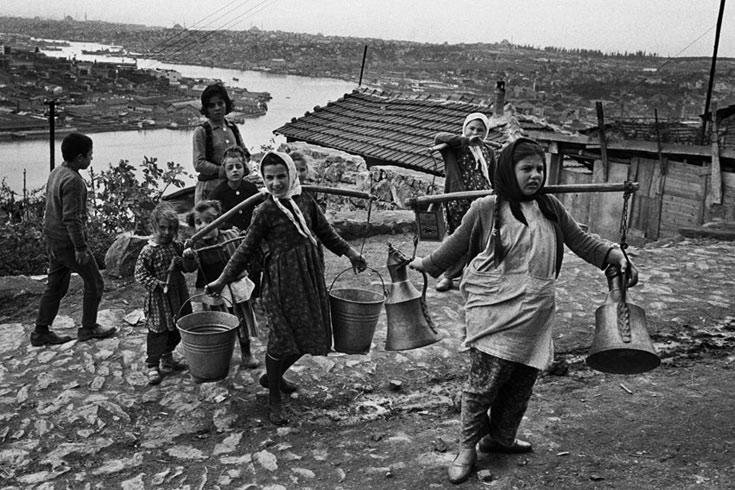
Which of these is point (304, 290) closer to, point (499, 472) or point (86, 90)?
point (499, 472)

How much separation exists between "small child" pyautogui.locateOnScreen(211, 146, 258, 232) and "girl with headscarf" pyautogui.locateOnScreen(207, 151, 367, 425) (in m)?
1.29

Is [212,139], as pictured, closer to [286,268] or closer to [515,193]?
[286,268]

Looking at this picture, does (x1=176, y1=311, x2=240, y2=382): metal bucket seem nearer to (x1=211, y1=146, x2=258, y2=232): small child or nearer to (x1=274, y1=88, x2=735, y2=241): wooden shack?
(x1=211, y1=146, x2=258, y2=232): small child

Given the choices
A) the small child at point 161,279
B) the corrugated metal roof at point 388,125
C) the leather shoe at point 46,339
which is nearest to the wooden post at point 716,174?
the corrugated metal roof at point 388,125

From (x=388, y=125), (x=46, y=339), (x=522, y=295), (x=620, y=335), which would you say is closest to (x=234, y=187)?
(x=46, y=339)

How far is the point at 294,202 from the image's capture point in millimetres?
4543

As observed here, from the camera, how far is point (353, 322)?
4578 millimetres

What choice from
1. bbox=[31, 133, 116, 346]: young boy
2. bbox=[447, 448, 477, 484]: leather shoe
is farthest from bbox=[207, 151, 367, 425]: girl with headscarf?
bbox=[31, 133, 116, 346]: young boy

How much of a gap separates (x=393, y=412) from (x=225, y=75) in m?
21.8

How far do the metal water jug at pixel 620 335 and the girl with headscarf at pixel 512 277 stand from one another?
0.10 meters

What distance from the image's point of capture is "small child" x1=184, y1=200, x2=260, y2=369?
532 centimetres

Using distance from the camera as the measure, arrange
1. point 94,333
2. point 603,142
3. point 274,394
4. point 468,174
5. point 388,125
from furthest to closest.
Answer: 1. point 388,125
2. point 603,142
3. point 468,174
4. point 94,333
5. point 274,394

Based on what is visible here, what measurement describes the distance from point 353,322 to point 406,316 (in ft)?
1.31

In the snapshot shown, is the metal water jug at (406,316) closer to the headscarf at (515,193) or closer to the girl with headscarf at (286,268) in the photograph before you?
the girl with headscarf at (286,268)
